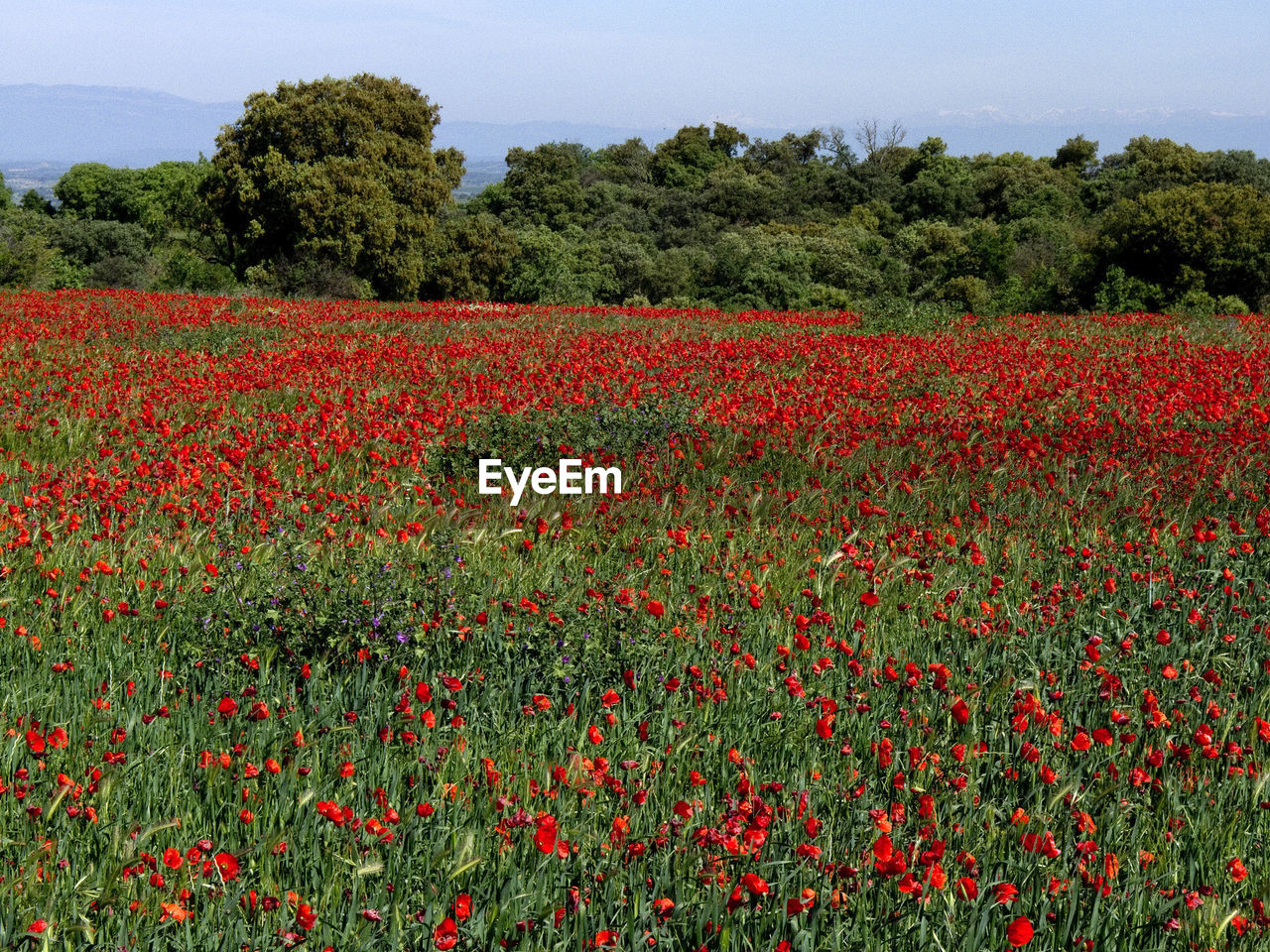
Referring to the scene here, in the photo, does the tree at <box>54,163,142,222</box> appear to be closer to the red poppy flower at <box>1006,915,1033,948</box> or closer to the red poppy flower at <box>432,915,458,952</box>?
the red poppy flower at <box>432,915,458,952</box>

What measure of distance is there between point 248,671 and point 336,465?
3973 mm

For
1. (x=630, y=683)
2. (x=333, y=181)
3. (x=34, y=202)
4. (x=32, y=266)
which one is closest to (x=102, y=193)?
(x=34, y=202)

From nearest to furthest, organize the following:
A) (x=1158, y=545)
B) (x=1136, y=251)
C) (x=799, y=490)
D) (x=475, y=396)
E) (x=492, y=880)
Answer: (x=492, y=880)
(x=1158, y=545)
(x=799, y=490)
(x=475, y=396)
(x=1136, y=251)

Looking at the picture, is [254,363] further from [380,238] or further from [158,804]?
[380,238]

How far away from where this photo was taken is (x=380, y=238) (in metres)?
35.6

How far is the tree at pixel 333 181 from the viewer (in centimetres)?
3491

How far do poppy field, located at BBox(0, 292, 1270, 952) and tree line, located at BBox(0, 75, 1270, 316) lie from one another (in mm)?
13670

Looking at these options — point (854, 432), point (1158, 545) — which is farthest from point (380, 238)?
point (1158, 545)

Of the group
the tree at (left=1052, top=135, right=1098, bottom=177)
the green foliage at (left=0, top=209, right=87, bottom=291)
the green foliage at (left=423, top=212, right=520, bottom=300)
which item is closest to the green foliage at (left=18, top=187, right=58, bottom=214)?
the green foliage at (left=0, top=209, right=87, bottom=291)

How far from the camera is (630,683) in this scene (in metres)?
4.09

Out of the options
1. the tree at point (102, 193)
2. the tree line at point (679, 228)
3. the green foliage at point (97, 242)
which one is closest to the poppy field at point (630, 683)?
the tree line at point (679, 228)

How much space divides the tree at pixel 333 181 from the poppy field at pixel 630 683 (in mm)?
27168

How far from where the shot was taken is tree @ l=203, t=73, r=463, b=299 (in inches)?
1374

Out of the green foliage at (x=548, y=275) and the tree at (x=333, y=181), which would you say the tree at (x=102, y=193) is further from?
the tree at (x=333, y=181)
